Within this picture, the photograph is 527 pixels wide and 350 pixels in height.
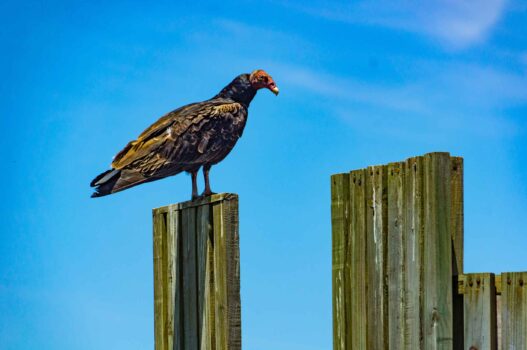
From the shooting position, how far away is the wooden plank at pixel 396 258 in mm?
6945

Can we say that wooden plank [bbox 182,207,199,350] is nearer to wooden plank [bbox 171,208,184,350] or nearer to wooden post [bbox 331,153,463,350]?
wooden plank [bbox 171,208,184,350]

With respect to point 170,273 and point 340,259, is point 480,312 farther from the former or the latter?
point 170,273

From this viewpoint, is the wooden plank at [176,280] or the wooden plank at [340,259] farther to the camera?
the wooden plank at [176,280]

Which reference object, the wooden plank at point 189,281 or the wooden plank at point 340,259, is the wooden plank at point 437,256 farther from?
the wooden plank at point 189,281

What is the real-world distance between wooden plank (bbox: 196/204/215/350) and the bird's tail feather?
36.7 inches

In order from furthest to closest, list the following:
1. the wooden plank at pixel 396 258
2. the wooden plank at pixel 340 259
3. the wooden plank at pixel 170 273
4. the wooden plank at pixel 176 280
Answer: the wooden plank at pixel 170 273 → the wooden plank at pixel 176 280 → the wooden plank at pixel 340 259 → the wooden plank at pixel 396 258

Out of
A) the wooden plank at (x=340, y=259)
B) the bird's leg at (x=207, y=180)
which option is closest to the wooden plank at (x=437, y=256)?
the wooden plank at (x=340, y=259)

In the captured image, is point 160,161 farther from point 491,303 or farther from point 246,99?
point 491,303

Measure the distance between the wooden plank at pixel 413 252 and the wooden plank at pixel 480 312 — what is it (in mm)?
403

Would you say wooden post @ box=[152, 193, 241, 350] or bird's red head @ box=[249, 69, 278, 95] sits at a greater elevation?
bird's red head @ box=[249, 69, 278, 95]

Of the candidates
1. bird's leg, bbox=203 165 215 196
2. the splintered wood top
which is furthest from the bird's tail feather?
bird's leg, bbox=203 165 215 196

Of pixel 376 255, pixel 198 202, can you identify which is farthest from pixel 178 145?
pixel 376 255

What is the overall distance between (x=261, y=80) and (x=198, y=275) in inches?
96.9

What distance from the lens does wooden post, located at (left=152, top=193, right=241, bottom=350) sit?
7.12m
